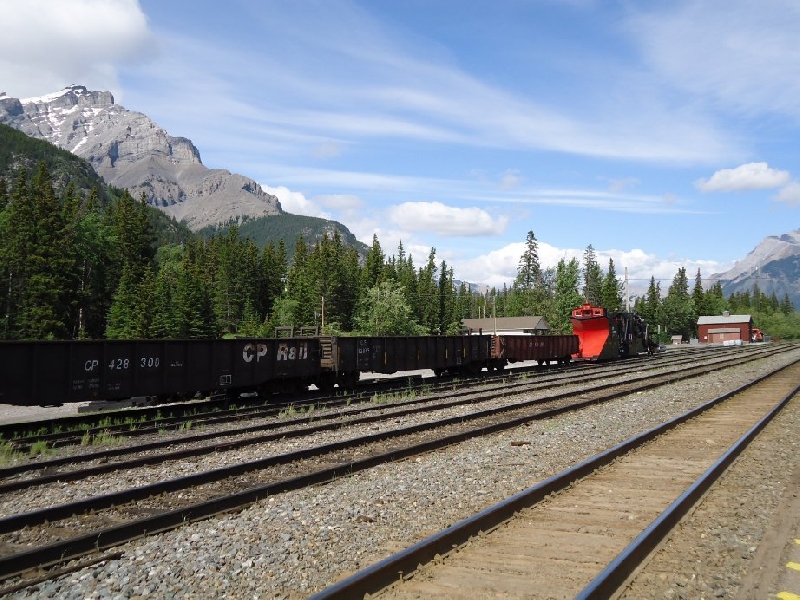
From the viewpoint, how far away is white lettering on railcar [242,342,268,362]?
19641mm

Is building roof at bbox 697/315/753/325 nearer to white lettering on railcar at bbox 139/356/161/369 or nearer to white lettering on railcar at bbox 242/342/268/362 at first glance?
white lettering on railcar at bbox 242/342/268/362

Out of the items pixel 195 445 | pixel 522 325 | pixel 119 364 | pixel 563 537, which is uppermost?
pixel 522 325

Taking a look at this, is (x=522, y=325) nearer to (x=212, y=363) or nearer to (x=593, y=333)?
(x=593, y=333)

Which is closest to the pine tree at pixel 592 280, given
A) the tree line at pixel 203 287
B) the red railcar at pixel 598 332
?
the tree line at pixel 203 287

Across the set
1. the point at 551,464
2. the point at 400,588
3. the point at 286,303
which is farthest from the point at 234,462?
the point at 286,303

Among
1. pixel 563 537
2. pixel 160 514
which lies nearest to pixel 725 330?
pixel 563 537

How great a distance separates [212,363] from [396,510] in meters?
12.3

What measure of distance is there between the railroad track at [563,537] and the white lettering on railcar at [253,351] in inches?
484

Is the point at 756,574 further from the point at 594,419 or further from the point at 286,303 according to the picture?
the point at 286,303

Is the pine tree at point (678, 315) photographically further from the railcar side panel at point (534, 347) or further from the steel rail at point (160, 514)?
the steel rail at point (160, 514)

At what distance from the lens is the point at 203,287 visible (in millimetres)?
88688

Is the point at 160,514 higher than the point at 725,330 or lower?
lower

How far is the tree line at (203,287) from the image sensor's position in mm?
65750

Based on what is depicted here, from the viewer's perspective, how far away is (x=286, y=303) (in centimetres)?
9631
